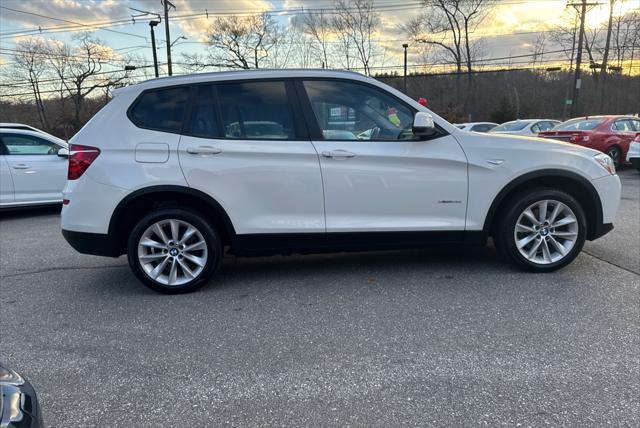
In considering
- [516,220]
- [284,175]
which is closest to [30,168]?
[284,175]

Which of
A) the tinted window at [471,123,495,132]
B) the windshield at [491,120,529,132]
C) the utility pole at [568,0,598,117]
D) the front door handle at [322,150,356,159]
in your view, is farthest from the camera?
the utility pole at [568,0,598,117]

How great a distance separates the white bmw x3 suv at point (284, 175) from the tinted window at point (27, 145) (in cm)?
518

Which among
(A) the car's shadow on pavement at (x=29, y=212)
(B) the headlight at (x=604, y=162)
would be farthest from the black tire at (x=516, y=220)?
(A) the car's shadow on pavement at (x=29, y=212)

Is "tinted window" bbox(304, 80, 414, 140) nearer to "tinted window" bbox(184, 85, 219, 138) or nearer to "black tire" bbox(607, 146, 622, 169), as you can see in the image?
"tinted window" bbox(184, 85, 219, 138)

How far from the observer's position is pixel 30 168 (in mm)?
7973

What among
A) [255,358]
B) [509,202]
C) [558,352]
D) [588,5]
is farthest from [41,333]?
[588,5]

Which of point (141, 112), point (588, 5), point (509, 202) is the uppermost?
point (588, 5)

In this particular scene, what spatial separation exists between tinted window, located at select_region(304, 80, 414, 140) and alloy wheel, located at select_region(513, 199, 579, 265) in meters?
1.35

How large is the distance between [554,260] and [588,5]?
106 ft

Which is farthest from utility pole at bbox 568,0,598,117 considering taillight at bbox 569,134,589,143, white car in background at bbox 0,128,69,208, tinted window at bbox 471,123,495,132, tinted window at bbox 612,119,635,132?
white car in background at bbox 0,128,69,208

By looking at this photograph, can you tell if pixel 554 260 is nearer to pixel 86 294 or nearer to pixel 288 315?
pixel 288 315

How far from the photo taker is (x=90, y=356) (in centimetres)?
297

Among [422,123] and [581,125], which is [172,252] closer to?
[422,123]

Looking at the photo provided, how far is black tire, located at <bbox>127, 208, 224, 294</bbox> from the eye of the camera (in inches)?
152
